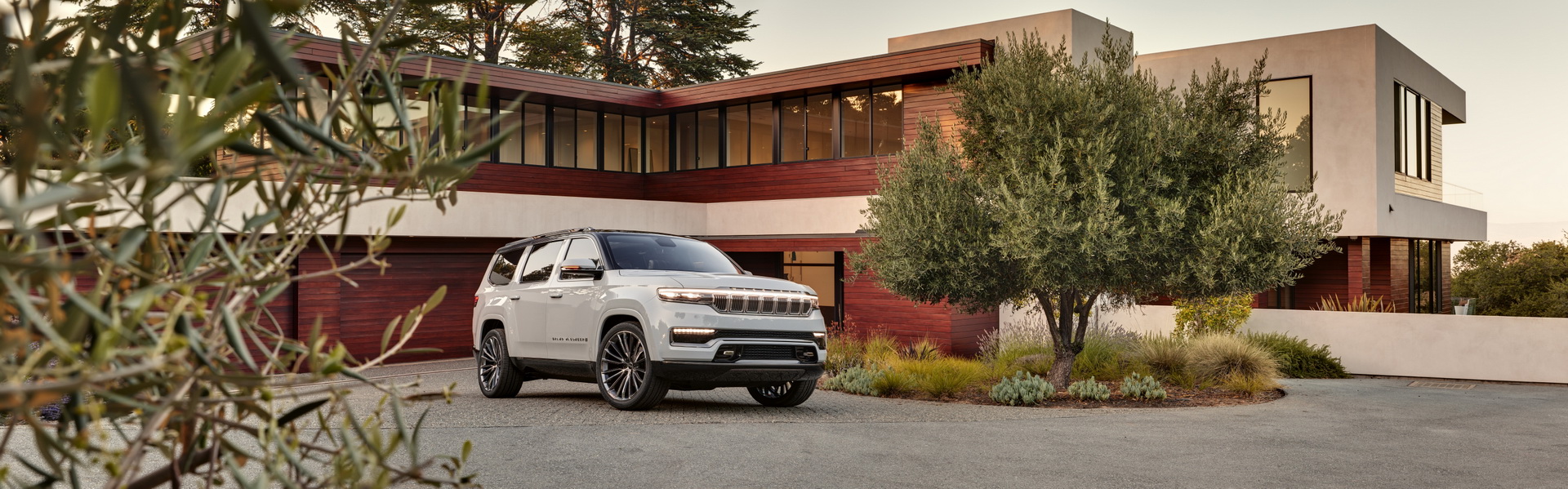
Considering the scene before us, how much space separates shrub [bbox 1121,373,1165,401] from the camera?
512 inches

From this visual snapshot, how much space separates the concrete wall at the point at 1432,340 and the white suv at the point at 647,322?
33.5ft

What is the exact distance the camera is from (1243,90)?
1372cm

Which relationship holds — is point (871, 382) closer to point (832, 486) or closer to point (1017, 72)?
point (1017, 72)

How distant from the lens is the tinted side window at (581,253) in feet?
35.1

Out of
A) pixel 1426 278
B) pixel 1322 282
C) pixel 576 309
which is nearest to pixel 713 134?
pixel 576 309

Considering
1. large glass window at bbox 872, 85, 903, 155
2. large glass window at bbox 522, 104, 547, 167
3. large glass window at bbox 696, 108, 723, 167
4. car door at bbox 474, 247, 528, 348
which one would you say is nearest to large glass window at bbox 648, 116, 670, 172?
large glass window at bbox 696, 108, 723, 167

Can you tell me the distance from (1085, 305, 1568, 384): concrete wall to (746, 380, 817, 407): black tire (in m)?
9.33

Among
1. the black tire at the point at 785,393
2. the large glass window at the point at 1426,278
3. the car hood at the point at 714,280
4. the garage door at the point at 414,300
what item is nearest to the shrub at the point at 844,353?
the black tire at the point at 785,393

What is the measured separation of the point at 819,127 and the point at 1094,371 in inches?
362

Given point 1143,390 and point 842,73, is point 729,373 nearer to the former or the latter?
point 1143,390

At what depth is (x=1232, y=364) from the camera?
14.8 meters

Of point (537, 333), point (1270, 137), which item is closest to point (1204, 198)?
point (1270, 137)

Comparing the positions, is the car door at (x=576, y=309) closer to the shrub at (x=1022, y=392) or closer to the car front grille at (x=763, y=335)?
the car front grille at (x=763, y=335)

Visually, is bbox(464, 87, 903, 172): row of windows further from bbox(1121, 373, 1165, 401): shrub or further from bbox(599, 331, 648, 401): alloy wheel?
bbox(599, 331, 648, 401): alloy wheel
